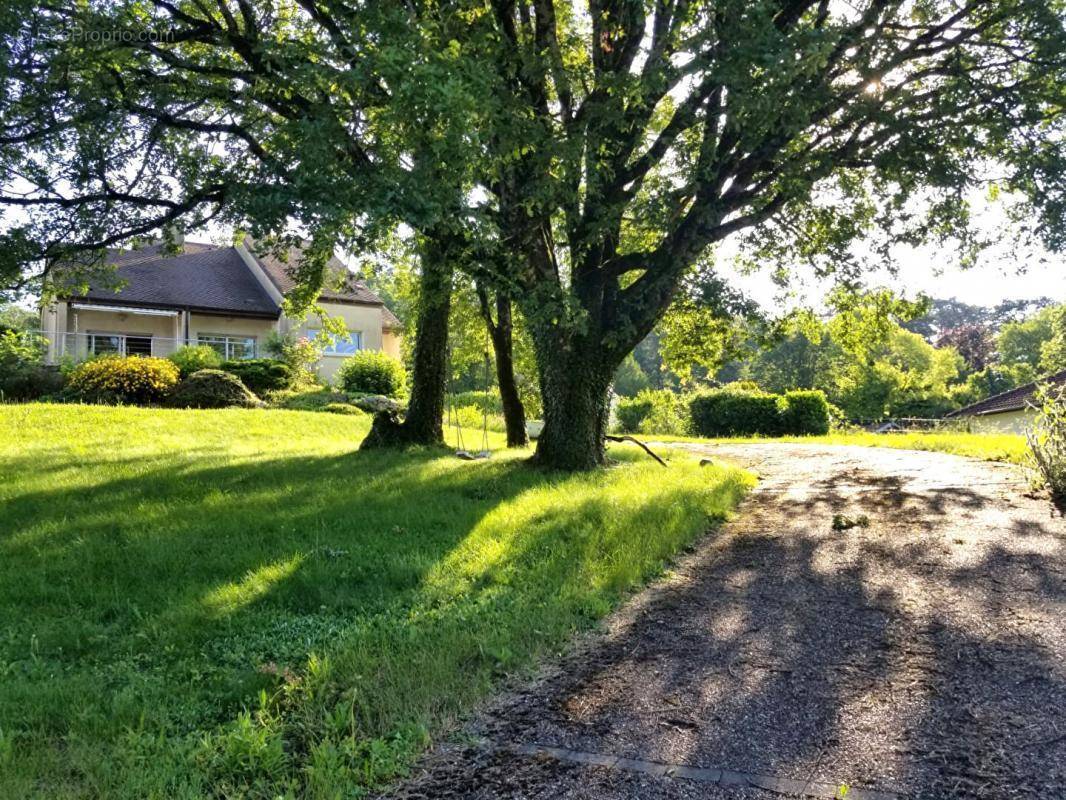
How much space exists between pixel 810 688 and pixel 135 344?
26.6 meters

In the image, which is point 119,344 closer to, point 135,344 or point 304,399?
point 135,344

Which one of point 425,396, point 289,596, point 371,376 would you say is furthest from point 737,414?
point 289,596

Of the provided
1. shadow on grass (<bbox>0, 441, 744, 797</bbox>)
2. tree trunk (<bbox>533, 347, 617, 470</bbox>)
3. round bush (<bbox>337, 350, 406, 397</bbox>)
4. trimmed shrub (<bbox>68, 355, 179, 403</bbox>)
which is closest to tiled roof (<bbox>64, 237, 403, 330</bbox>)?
round bush (<bbox>337, 350, 406, 397</bbox>)

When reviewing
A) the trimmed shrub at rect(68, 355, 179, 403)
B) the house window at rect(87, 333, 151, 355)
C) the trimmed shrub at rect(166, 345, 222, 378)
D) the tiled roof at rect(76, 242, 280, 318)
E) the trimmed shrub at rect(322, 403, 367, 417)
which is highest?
the tiled roof at rect(76, 242, 280, 318)

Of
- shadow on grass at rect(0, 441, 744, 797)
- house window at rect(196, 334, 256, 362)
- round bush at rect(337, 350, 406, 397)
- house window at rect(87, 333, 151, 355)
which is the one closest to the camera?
shadow on grass at rect(0, 441, 744, 797)

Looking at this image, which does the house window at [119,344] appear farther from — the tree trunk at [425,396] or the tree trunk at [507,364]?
the tree trunk at [507,364]

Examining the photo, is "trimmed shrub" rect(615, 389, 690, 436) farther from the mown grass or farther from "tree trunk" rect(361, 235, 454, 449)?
"tree trunk" rect(361, 235, 454, 449)

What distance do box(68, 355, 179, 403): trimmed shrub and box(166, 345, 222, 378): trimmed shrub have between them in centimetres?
139

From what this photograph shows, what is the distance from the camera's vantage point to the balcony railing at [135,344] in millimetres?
22891

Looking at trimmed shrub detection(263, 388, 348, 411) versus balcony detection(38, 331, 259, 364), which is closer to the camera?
trimmed shrub detection(263, 388, 348, 411)

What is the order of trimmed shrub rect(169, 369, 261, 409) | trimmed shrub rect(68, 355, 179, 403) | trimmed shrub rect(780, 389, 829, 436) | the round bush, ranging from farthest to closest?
1. trimmed shrub rect(780, 389, 829, 436)
2. the round bush
3. trimmed shrub rect(169, 369, 261, 409)
4. trimmed shrub rect(68, 355, 179, 403)

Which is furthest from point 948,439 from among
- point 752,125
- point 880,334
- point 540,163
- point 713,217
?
point 540,163

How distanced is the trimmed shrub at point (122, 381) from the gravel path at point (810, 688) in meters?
15.7

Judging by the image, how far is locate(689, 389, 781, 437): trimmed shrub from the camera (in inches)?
997
